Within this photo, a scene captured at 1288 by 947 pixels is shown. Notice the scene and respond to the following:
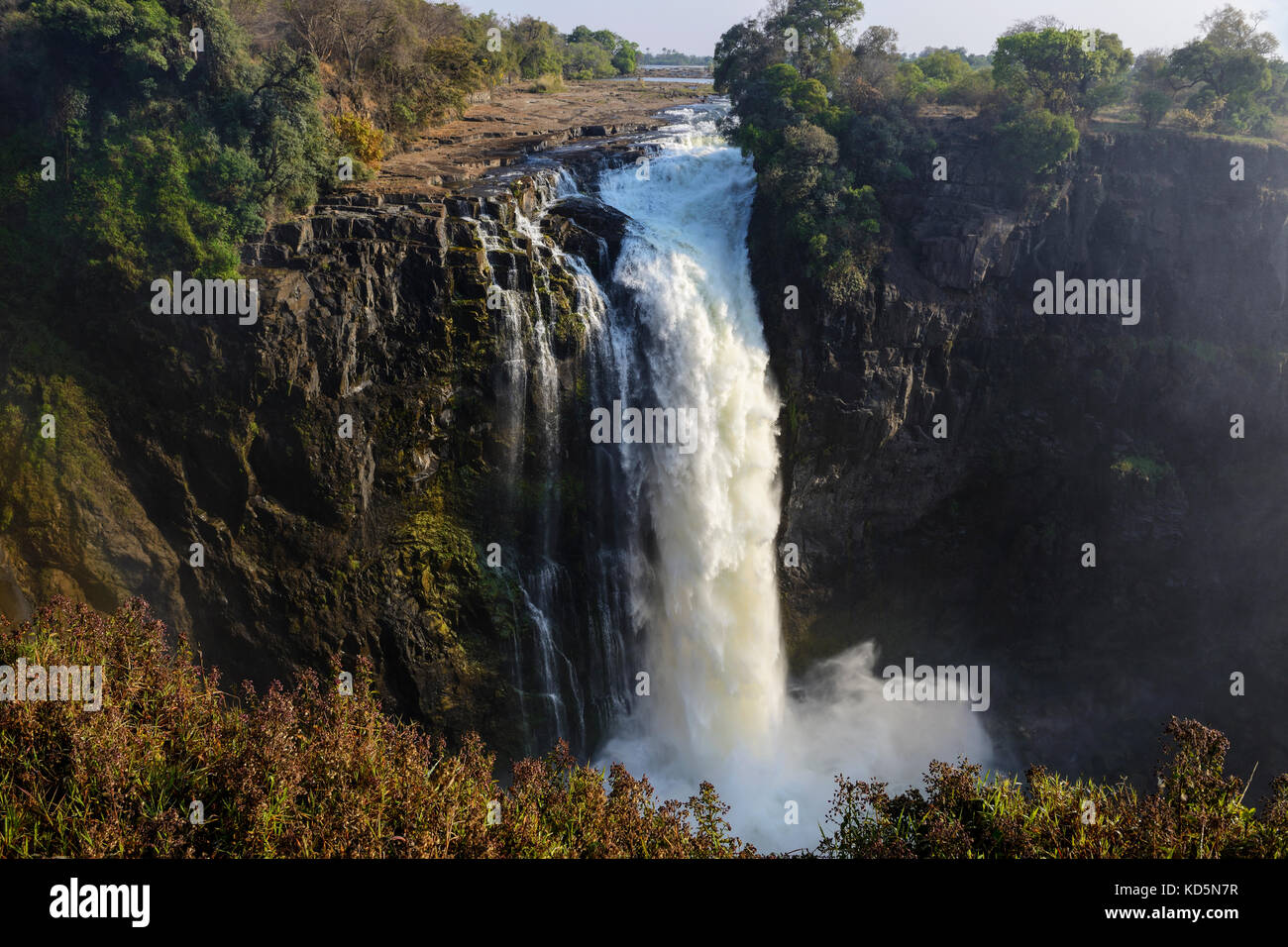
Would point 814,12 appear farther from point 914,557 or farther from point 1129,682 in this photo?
point 1129,682

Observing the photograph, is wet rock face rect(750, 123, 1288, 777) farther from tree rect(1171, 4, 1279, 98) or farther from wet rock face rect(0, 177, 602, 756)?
wet rock face rect(0, 177, 602, 756)

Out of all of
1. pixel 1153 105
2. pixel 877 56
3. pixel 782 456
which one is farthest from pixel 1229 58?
pixel 782 456

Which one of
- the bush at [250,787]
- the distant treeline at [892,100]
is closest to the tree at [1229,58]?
the distant treeline at [892,100]

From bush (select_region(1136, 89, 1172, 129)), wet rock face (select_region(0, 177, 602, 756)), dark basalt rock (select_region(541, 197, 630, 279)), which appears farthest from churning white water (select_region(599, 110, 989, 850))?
bush (select_region(1136, 89, 1172, 129))

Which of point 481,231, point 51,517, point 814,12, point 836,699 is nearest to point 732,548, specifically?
point 836,699

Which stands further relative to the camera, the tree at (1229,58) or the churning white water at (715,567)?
the tree at (1229,58)

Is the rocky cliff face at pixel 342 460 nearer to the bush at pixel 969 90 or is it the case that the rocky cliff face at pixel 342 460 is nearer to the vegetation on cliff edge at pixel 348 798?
the vegetation on cliff edge at pixel 348 798

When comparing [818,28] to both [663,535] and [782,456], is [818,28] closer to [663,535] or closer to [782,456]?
[782,456]
